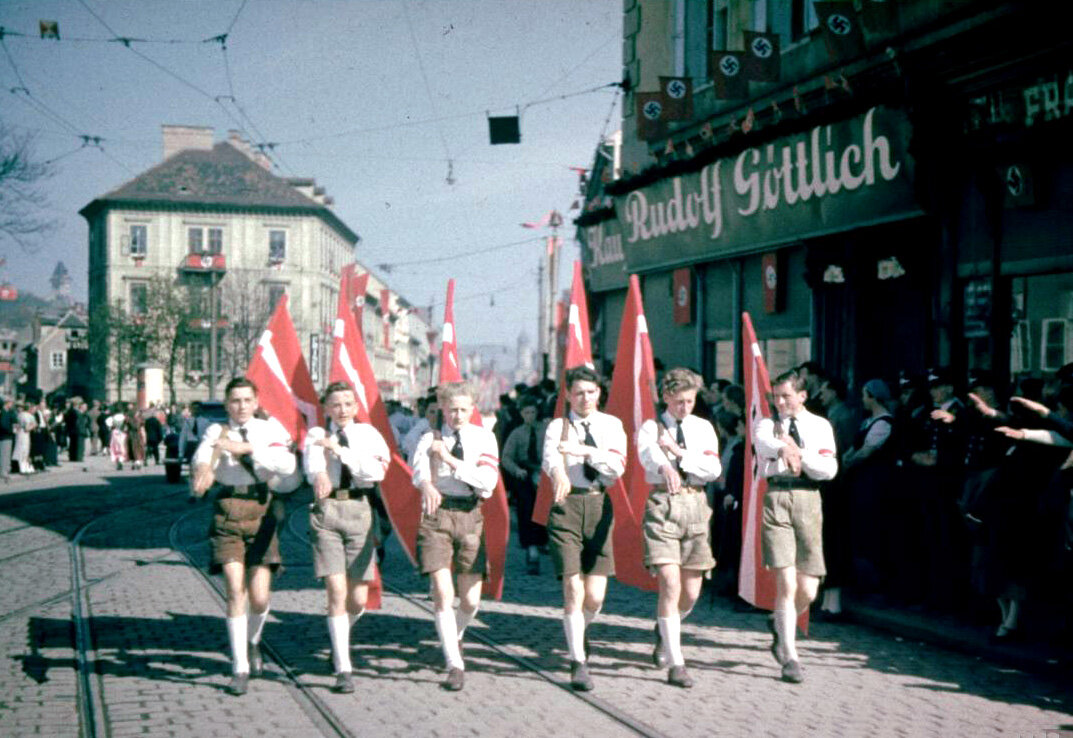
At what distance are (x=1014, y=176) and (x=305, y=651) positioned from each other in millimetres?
7623

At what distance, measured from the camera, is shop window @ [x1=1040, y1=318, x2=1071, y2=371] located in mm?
11117

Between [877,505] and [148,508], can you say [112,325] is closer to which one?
[148,508]

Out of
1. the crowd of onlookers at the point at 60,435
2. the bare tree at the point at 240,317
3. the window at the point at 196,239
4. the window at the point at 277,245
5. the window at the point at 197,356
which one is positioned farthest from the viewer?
the window at the point at 277,245

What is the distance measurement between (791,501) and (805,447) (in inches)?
13.4

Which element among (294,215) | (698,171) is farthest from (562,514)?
(294,215)

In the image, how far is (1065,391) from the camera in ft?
26.1

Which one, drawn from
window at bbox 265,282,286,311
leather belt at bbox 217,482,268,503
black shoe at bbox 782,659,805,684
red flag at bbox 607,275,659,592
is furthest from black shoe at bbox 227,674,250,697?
window at bbox 265,282,286,311

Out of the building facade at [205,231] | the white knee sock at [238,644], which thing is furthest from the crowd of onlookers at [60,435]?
the building facade at [205,231]

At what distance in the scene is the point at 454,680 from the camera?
279 inches

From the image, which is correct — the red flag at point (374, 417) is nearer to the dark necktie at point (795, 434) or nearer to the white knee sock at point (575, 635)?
the white knee sock at point (575, 635)

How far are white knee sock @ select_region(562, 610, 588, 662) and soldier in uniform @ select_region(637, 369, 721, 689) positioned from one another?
49 cm

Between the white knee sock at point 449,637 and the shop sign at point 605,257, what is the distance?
529 inches

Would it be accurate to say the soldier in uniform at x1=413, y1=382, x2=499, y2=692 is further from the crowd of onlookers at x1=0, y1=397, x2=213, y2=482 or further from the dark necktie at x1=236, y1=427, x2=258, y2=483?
the crowd of onlookers at x1=0, y1=397, x2=213, y2=482

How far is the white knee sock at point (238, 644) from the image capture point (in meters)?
7.07
